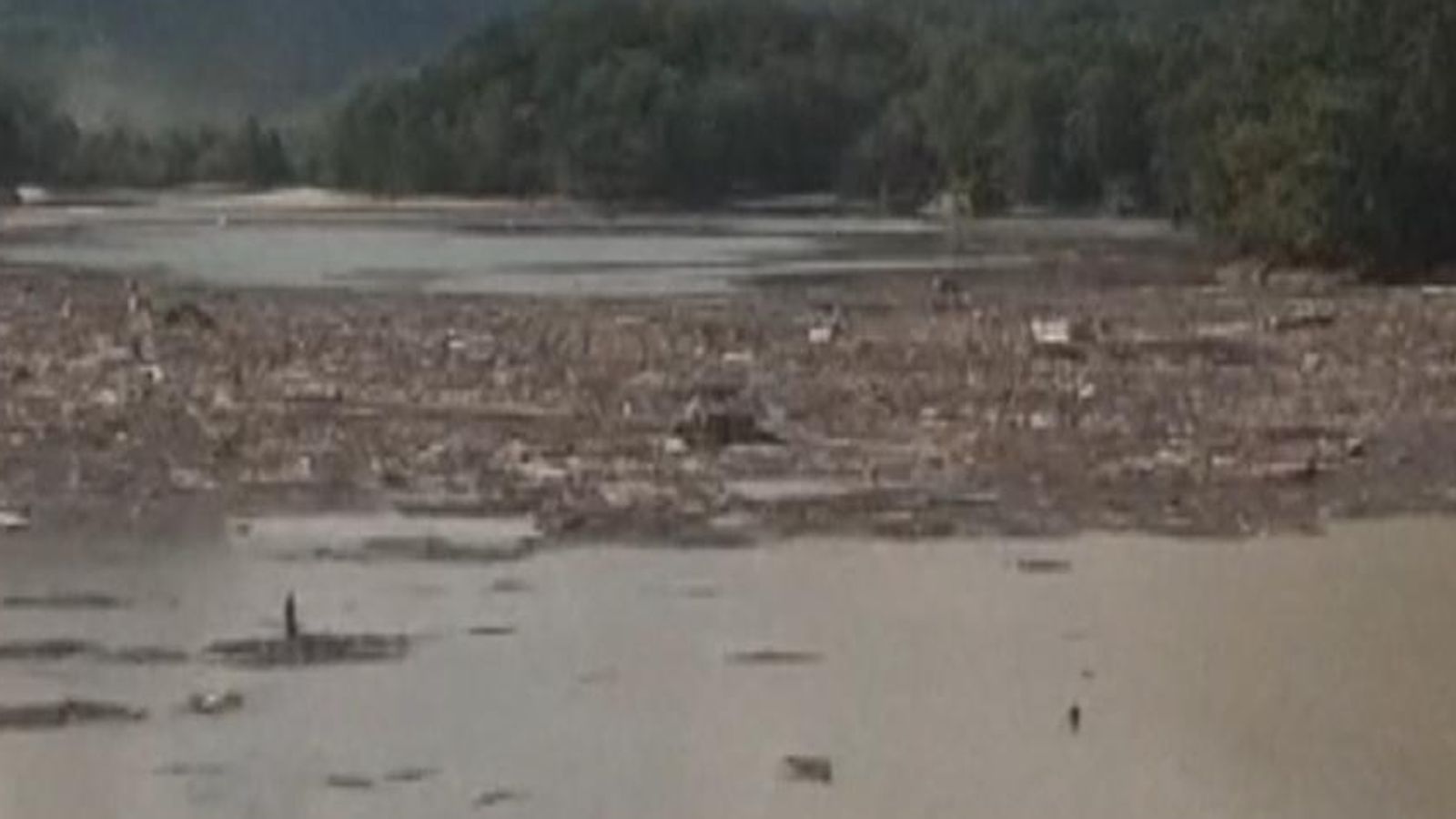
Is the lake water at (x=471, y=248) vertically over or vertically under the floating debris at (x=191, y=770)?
under

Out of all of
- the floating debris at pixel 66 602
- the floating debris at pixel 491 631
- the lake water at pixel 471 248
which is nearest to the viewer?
the floating debris at pixel 491 631

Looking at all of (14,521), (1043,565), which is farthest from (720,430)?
(1043,565)

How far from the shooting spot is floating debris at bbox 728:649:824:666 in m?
20.2

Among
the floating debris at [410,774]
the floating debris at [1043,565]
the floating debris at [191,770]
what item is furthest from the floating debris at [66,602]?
the floating debris at [1043,565]

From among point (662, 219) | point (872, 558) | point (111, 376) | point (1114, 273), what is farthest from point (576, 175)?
point (872, 558)

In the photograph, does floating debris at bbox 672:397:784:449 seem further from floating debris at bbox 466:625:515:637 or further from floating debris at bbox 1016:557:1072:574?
floating debris at bbox 466:625:515:637

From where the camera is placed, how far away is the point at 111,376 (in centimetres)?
3988

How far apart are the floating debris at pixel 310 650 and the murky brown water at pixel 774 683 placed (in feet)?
0.84

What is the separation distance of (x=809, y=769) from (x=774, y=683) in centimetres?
259

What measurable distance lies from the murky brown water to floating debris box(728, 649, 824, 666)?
0.03 m

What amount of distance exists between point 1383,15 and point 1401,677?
48704 mm

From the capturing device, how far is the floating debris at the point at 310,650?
796 inches

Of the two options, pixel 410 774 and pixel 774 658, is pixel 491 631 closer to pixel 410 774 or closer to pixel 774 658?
pixel 774 658

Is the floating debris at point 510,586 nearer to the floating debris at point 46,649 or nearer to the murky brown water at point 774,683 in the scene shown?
the murky brown water at point 774,683
